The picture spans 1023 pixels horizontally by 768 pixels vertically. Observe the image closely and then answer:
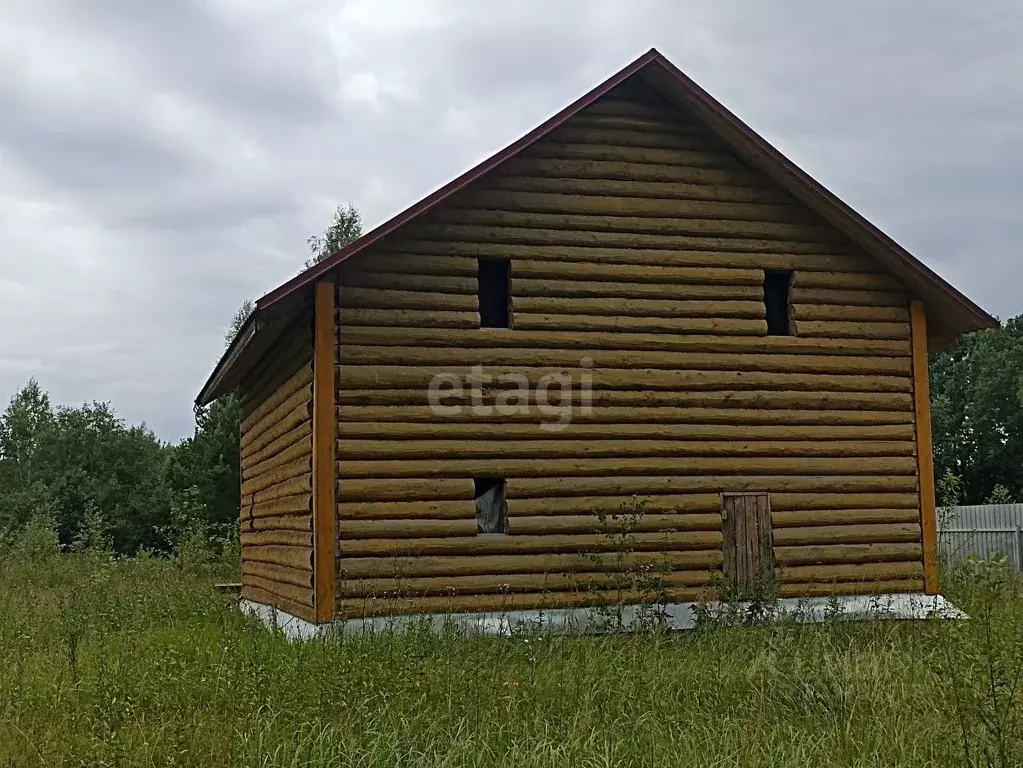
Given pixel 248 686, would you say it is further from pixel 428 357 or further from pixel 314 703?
pixel 428 357

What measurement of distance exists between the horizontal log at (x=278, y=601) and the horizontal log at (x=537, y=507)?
1.30 m

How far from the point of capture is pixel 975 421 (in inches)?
1940

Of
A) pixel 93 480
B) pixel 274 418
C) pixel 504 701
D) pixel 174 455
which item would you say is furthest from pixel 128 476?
pixel 504 701

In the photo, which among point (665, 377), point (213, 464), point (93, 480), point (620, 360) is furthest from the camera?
point (93, 480)

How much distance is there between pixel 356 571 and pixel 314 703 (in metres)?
3.88

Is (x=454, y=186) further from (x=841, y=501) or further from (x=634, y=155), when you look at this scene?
(x=841, y=501)

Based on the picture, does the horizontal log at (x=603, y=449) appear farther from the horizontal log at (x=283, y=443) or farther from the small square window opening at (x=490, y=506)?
the horizontal log at (x=283, y=443)

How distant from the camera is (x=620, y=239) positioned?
527 inches

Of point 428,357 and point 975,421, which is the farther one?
point 975,421

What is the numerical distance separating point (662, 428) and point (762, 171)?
147 inches

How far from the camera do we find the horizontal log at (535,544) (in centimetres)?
1180

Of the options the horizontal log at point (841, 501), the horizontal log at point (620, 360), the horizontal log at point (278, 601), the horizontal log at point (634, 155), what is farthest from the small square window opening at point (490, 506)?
the horizontal log at point (634, 155)

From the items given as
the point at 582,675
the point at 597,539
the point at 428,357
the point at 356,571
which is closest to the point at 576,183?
the point at 428,357

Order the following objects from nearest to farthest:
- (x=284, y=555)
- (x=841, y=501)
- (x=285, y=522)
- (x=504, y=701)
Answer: (x=504, y=701) → (x=841, y=501) → (x=284, y=555) → (x=285, y=522)
